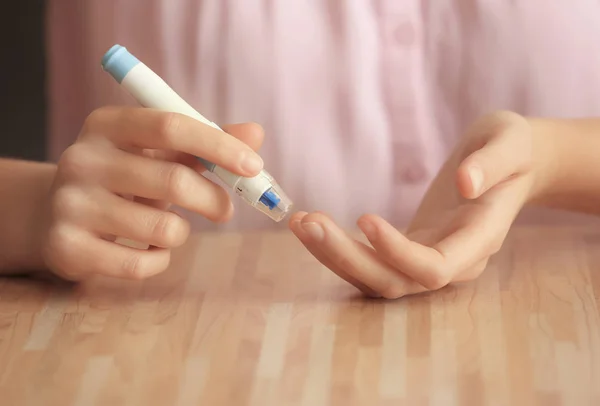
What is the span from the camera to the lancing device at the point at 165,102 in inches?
18.3

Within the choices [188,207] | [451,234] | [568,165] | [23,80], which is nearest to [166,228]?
[188,207]

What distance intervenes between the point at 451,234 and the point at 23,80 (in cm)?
56

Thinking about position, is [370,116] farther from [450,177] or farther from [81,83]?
[81,83]

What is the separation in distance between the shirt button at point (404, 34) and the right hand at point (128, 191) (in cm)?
21

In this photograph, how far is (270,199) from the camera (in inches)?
18.6

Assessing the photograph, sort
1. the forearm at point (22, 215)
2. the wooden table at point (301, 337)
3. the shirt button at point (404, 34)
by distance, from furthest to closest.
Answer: the shirt button at point (404, 34) < the forearm at point (22, 215) < the wooden table at point (301, 337)

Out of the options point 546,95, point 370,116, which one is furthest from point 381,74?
A: point 546,95

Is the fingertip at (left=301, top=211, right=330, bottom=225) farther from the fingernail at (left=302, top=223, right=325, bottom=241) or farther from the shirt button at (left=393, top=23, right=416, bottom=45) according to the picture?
the shirt button at (left=393, top=23, right=416, bottom=45)

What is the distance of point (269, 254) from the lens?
56 centimetres

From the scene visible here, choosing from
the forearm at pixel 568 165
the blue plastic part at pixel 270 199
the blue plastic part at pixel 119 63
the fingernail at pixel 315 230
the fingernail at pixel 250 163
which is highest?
the blue plastic part at pixel 119 63

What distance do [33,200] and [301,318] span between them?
0.67ft

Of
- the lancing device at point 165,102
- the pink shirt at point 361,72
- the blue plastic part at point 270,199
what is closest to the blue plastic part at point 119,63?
the lancing device at point 165,102

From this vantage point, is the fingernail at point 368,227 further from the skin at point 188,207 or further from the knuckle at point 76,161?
the knuckle at point 76,161

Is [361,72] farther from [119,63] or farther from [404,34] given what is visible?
[119,63]
